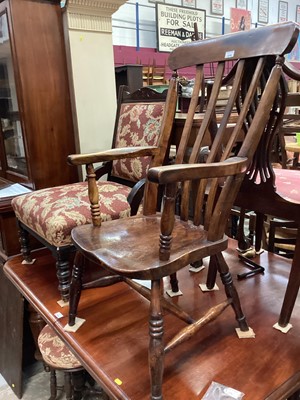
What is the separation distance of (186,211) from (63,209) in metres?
0.50

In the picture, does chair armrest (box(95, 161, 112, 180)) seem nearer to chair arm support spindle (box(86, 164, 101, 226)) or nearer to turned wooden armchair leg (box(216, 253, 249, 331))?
chair arm support spindle (box(86, 164, 101, 226))

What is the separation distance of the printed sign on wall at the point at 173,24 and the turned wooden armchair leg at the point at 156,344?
605 cm

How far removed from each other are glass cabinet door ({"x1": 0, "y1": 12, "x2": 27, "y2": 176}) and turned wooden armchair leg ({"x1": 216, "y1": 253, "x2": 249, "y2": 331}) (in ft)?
4.49

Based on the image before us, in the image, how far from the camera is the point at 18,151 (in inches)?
85.5

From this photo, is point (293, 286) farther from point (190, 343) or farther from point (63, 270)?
point (63, 270)

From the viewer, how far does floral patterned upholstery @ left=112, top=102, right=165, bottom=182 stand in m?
1.76

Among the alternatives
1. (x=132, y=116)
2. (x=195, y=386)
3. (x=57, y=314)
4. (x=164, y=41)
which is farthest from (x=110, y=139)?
(x=164, y=41)

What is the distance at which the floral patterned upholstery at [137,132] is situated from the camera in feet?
5.77

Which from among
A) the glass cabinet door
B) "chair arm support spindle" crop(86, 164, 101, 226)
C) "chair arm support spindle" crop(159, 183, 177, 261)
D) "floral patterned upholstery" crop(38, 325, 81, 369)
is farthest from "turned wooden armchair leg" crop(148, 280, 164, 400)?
the glass cabinet door

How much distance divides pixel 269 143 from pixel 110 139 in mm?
1198

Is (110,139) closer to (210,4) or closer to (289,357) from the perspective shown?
(289,357)

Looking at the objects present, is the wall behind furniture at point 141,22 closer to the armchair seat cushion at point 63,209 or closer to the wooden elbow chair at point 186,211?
the armchair seat cushion at point 63,209

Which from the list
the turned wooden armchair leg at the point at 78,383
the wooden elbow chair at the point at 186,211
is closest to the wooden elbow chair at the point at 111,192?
the wooden elbow chair at the point at 186,211

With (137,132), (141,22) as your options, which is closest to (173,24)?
(141,22)
